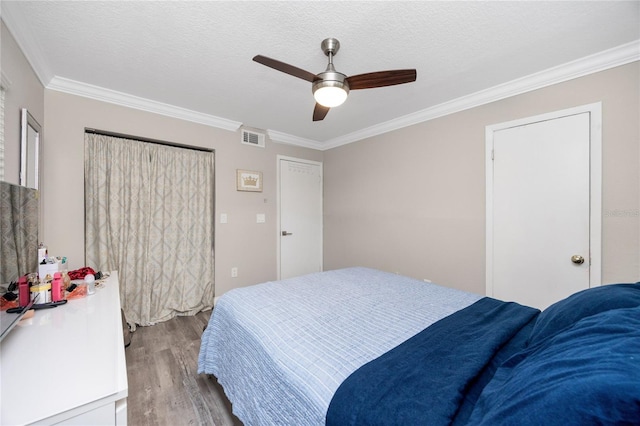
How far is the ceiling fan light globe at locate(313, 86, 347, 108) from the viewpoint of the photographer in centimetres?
165

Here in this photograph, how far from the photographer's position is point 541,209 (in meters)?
2.23

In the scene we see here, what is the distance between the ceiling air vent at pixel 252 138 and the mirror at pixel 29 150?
6.47 feet

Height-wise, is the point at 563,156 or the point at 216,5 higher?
the point at 216,5

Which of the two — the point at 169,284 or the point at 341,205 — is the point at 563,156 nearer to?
the point at 341,205

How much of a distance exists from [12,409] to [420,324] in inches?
61.8

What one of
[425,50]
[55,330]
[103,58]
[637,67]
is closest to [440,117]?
[425,50]

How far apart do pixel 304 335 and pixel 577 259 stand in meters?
2.34

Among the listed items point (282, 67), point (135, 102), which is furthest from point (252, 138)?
point (282, 67)

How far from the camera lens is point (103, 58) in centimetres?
197

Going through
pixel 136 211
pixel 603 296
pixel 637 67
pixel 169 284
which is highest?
pixel 637 67

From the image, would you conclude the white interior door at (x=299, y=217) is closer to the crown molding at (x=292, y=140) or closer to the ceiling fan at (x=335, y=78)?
the crown molding at (x=292, y=140)

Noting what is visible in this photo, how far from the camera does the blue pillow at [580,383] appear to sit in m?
0.50

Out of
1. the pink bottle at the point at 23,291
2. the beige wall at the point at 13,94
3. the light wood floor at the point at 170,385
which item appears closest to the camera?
the pink bottle at the point at 23,291

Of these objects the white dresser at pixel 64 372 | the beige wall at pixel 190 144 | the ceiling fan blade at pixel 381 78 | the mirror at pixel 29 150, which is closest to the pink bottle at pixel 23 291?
the white dresser at pixel 64 372
